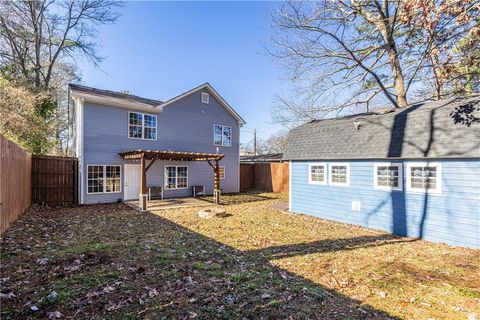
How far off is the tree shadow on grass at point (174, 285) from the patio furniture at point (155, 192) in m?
8.02

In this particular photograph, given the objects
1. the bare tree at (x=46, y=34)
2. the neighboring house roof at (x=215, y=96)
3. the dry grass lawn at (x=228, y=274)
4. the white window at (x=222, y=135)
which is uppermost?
the bare tree at (x=46, y=34)

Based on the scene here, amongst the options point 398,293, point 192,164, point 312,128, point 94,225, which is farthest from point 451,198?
point 192,164

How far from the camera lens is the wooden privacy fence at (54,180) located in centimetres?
1119

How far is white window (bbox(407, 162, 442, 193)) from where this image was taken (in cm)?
699

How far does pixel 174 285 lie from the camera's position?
3.96 meters

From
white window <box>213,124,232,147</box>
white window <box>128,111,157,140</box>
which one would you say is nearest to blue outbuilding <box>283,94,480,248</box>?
white window <box>213,124,232,147</box>

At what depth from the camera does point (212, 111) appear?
703 inches

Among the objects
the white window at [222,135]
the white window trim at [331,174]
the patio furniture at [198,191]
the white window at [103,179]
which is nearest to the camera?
the white window trim at [331,174]

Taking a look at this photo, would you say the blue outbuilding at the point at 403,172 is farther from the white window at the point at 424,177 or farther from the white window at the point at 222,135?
the white window at the point at 222,135

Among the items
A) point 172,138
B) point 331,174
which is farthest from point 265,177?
point 331,174

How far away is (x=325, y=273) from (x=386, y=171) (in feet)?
16.4

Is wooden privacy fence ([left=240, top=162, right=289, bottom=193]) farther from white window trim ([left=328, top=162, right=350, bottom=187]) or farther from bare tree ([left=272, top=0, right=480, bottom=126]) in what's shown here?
white window trim ([left=328, top=162, right=350, bottom=187])

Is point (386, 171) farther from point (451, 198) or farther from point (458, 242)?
point (458, 242)

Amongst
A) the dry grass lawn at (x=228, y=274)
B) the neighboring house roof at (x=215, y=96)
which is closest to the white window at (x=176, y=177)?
the neighboring house roof at (x=215, y=96)
